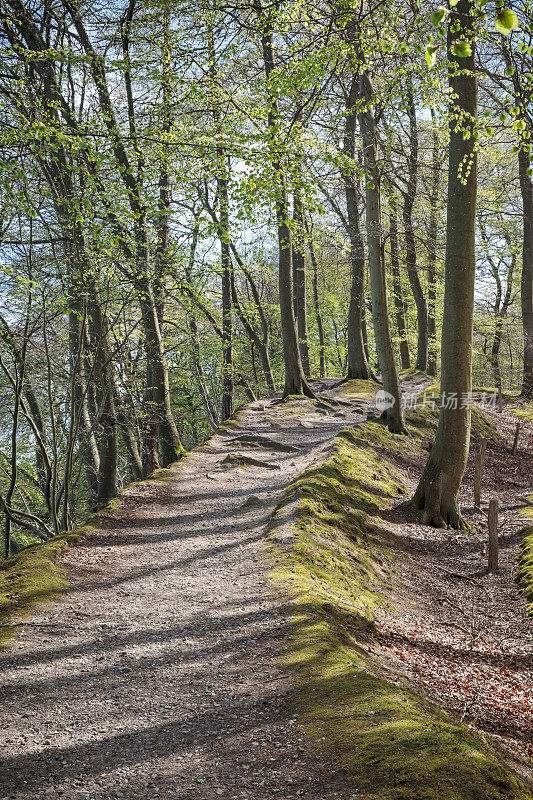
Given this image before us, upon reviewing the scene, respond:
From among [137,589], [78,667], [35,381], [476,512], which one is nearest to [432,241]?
[476,512]

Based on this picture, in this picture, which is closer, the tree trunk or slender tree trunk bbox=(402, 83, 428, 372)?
the tree trunk

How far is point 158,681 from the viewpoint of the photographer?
4.28m

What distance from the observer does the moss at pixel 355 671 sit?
2836mm

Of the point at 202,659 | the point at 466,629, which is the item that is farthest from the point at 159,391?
the point at 202,659

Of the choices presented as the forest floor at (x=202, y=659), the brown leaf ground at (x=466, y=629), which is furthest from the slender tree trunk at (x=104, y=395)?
the brown leaf ground at (x=466, y=629)

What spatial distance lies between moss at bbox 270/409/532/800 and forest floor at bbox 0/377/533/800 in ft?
0.53

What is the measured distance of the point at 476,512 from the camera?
1037 centimetres

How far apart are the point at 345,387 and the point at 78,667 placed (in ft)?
52.3

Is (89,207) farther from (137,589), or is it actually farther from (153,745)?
(153,745)

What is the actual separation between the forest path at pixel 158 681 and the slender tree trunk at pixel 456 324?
10.2ft

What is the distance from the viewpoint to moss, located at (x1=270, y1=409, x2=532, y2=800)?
284cm

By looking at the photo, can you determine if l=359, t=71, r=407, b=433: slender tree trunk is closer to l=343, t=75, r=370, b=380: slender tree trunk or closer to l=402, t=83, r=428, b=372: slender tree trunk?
l=402, t=83, r=428, b=372: slender tree trunk

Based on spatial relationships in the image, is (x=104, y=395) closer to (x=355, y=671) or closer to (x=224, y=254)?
(x=355, y=671)

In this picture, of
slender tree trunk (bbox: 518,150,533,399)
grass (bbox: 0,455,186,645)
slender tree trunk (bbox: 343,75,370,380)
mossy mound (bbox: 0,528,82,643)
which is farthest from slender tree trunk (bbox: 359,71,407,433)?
slender tree trunk (bbox: 518,150,533,399)
